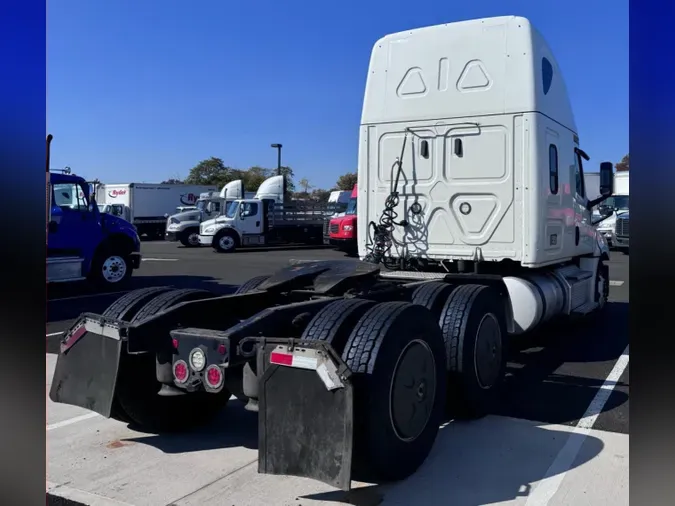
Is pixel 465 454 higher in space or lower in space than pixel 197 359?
lower

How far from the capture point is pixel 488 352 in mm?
5414

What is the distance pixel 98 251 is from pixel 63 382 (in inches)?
393

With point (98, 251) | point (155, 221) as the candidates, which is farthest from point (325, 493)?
point (155, 221)

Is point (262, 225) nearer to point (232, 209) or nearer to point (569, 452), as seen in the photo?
point (232, 209)

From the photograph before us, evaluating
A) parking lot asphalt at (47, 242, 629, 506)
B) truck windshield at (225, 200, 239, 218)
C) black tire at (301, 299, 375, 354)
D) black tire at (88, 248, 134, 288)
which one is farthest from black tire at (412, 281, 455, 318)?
truck windshield at (225, 200, 239, 218)

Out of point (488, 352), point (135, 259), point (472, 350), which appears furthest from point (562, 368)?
point (135, 259)

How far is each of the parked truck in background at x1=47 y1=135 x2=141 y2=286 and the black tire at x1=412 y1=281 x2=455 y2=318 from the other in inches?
366

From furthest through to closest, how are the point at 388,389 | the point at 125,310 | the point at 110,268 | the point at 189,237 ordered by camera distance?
the point at 189,237 < the point at 110,268 < the point at 125,310 < the point at 388,389

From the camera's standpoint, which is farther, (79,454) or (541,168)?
(541,168)

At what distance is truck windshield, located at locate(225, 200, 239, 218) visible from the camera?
26844 millimetres

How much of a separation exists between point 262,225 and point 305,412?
80.2 feet

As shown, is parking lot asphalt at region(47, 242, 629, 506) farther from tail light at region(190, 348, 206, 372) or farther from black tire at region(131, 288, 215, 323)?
black tire at region(131, 288, 215, 323)
